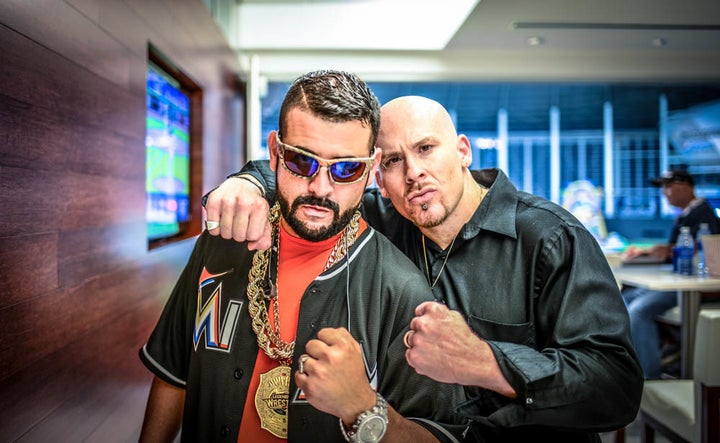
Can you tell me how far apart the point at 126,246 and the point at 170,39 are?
4.40 ft

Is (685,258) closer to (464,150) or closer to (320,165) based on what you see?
(464,150)

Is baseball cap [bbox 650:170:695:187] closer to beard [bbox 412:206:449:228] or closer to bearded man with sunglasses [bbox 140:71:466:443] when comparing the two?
beard [bbox 412:206:449:228]

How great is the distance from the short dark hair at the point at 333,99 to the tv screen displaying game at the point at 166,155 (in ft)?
5.28

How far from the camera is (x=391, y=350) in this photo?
1.29 meters

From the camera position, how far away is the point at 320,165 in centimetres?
121

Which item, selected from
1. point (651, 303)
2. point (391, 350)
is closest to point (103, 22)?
point (391, 350)

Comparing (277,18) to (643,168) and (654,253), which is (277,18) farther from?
(643,168)

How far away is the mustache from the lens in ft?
4.05

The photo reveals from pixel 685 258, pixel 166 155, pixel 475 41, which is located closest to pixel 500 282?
pixel 166 155

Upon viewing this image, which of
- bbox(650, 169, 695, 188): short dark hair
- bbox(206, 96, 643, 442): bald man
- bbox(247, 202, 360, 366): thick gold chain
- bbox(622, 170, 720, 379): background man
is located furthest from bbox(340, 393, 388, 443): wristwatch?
bbox(650, 169, 695, 188): short dark hair

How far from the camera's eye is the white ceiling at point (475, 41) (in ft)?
15.2

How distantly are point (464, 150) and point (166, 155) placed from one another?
2014 millimetres

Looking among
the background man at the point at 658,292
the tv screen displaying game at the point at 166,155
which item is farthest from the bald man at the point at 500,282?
the background man at the point at 658,292

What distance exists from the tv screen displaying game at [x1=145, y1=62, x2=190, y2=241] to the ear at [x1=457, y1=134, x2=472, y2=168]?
5.18ft
